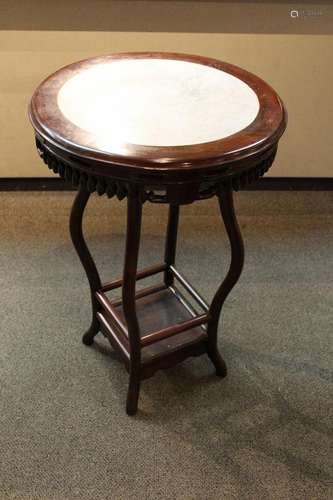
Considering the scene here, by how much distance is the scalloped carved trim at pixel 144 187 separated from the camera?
93cm

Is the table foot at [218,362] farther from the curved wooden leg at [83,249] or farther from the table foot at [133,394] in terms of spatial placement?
the curved wooden leg at [83,249]

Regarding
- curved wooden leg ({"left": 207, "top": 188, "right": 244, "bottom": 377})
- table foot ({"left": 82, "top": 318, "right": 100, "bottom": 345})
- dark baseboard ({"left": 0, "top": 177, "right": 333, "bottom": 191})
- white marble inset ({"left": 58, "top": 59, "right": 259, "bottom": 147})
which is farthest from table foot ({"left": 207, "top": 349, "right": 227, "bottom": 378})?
dark baseboard ({"left": 0, "top": 177, "right": 333, "bottom": 191})

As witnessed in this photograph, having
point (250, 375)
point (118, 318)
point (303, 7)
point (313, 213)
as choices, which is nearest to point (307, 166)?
point (313, 213)

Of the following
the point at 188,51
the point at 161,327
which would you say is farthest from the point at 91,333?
the point at 188,51

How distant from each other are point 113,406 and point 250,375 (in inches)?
15.5

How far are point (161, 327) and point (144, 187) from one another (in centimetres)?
64

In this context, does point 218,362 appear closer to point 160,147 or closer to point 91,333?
point 91,333

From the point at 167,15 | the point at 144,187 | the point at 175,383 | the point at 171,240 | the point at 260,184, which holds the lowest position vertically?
the point at 175,383

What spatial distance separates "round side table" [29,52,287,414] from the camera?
0.90 m

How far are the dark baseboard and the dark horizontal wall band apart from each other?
61cm

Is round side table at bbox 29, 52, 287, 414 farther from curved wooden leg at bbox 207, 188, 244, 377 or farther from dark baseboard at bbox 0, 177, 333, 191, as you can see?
dark baseboard at bbox 0, 177, 333, 191

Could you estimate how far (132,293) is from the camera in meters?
1.11

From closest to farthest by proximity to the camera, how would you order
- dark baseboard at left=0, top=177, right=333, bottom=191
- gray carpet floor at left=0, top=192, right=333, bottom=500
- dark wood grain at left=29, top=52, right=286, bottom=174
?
dark wood grain at left=29, top=52, right=286, bottom=174, gray carpet floor at left=0, top=192, right=333, bottom=500, dark baseboard at left=0, top=177, right=333, bottom=191

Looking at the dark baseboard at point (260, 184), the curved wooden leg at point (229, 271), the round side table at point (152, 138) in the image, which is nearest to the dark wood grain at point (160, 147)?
the round side table at point (152, 138)
